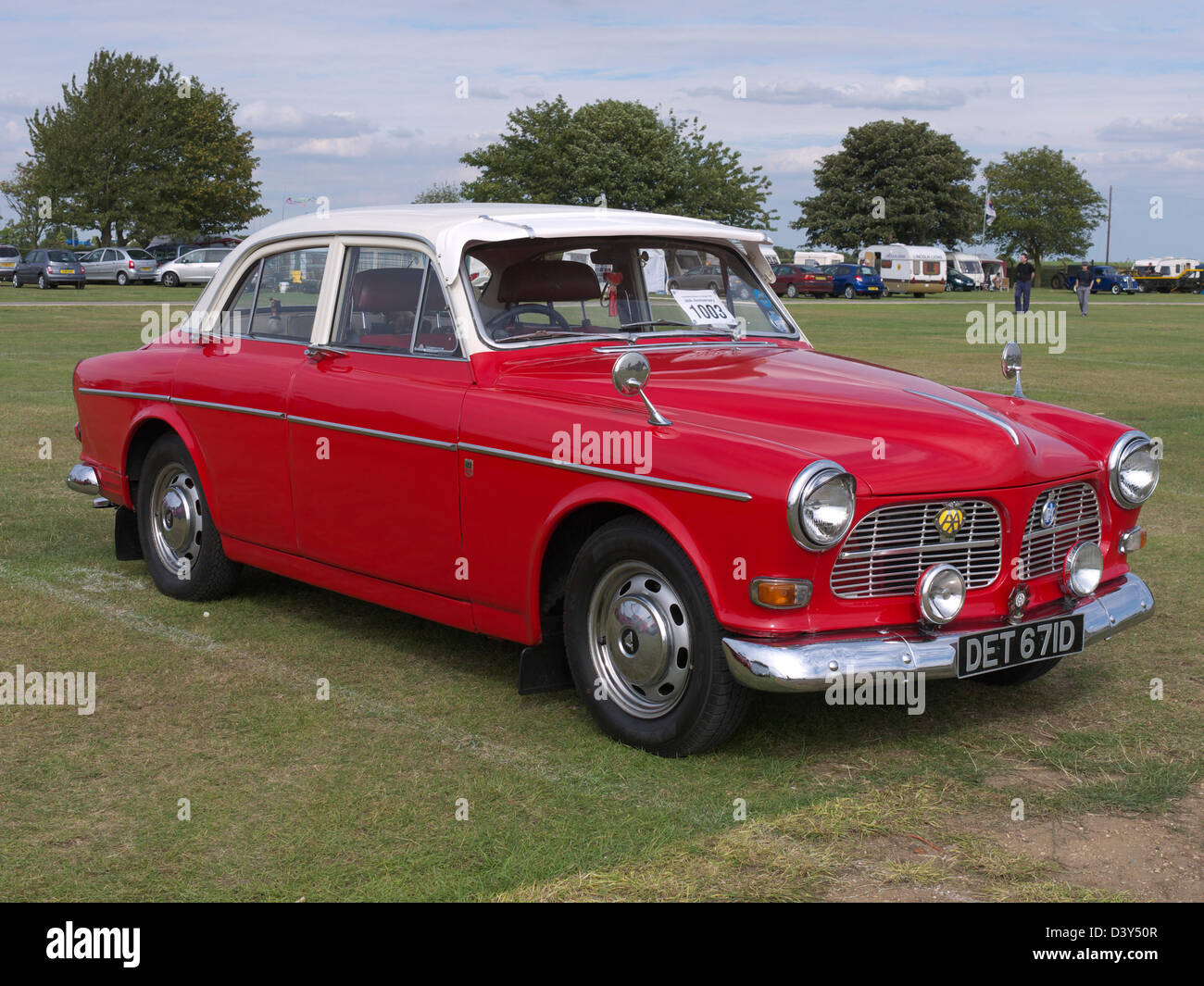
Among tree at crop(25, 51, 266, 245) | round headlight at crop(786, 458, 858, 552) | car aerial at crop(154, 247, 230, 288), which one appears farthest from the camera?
tree at crop(25, 51, 266, 245)

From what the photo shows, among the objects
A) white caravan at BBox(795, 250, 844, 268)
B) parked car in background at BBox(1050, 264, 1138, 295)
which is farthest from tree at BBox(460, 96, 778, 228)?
parked car in background at BBox(1050, 264, 1138, 295)

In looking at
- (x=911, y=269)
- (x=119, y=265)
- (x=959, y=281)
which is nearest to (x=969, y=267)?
(x=959, y=281)

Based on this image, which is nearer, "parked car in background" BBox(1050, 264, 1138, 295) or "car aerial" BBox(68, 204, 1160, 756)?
"car aerial" BBox(68, 204, 1160, 756)

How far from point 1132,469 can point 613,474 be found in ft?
6.56

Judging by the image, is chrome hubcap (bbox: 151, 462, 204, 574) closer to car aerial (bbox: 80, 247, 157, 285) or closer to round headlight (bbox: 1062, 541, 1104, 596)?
round headlight (bbox: 1062, 541, 1104, 596)

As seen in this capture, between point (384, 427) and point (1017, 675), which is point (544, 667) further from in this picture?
point (1017, 675)

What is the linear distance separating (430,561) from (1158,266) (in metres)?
69.7

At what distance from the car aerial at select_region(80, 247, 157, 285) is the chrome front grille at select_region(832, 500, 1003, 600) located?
4652cm

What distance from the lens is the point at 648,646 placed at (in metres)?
4.54

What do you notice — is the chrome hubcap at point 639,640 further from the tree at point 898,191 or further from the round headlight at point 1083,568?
the tree at point 898,191

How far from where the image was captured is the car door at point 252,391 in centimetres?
585

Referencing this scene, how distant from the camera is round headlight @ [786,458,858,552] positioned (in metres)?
4.09

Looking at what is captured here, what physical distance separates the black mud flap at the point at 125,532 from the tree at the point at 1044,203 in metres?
90.2
